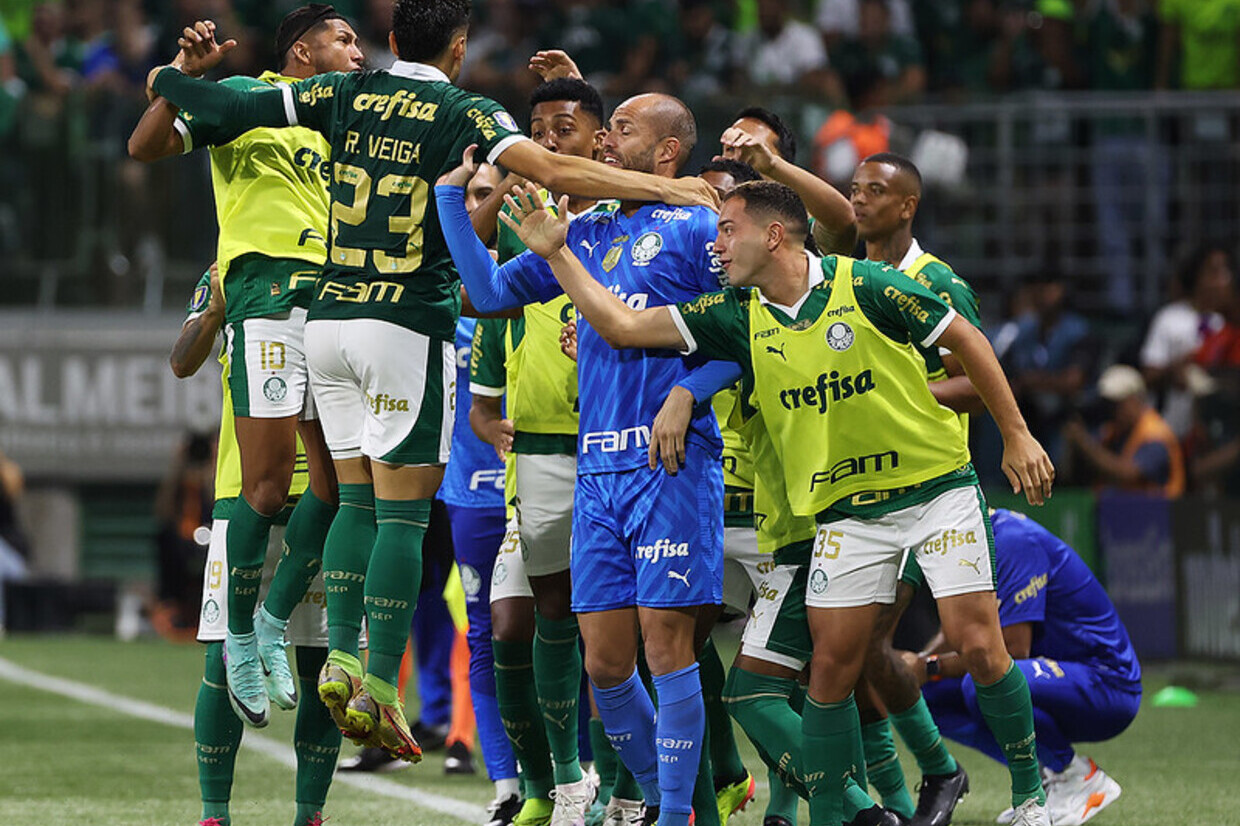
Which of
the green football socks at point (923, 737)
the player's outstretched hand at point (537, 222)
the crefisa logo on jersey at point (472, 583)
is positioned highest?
the player's outstretched hand at point (537, 222)

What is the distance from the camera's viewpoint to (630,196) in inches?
273

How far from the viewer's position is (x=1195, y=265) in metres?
15.5

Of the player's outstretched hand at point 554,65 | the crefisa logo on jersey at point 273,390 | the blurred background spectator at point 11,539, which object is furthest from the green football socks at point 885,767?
the blurred background spectator at point 11,539

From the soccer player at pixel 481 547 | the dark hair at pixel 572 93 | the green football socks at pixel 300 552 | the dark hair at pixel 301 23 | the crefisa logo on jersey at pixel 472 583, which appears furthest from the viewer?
the crefisa logo on jersey at pixel 472 583

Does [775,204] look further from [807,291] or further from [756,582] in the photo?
[756,582]

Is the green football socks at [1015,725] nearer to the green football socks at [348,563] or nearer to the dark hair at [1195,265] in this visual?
the green football socks at [348,563]

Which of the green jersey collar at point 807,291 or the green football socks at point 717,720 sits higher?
the green jersey collar at point 807,291

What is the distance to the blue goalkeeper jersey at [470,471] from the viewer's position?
921cm

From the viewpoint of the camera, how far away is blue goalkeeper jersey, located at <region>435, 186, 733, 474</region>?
7172 millimetres

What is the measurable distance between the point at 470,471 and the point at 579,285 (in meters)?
2.42

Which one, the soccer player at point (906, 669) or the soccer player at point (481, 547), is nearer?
the soccer player at point (906, 669)

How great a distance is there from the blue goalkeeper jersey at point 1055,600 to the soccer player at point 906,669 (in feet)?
3.06

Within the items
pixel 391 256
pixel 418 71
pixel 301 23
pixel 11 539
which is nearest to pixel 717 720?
pixel 391 256

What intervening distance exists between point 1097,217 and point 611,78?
4399mm
